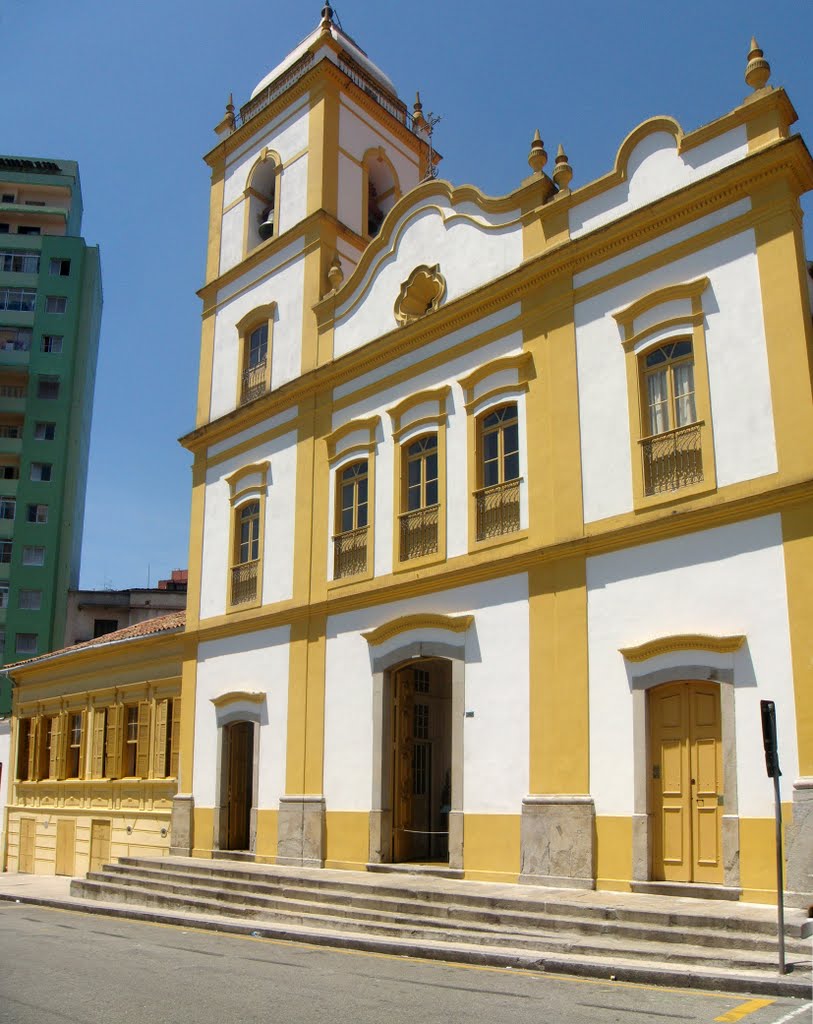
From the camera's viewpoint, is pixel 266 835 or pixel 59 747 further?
pixel 59 747

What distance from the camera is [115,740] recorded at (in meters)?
23.4

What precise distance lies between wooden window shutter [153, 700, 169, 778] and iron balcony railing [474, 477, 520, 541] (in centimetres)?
979

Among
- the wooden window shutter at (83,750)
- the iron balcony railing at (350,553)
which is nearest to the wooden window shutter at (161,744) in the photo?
the wooden window shutter at (83,750)

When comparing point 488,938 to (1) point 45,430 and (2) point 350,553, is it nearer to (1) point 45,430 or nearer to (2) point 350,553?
(2) point 350,553

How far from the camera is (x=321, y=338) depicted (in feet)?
63.6

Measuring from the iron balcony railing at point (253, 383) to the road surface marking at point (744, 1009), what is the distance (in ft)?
49.2

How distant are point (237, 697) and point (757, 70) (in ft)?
43.4

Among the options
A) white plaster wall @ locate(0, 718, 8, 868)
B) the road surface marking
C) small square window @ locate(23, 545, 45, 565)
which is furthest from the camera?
small square window @ locate(23, 545, 45, 565)

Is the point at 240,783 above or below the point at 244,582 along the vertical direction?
below

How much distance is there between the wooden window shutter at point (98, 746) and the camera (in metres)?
23.9

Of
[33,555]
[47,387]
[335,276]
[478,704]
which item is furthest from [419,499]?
[47,387]

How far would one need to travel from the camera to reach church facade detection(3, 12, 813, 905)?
12148mm

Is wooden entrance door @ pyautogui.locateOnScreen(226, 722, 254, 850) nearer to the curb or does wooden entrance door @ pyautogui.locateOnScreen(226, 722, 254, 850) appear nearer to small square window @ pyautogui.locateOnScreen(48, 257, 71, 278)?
the curb

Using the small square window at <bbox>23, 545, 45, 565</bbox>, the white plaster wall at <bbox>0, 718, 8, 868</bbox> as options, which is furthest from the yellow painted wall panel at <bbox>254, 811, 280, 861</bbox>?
the small square window at <bbox>23, 545, 45, 565</bbox>
